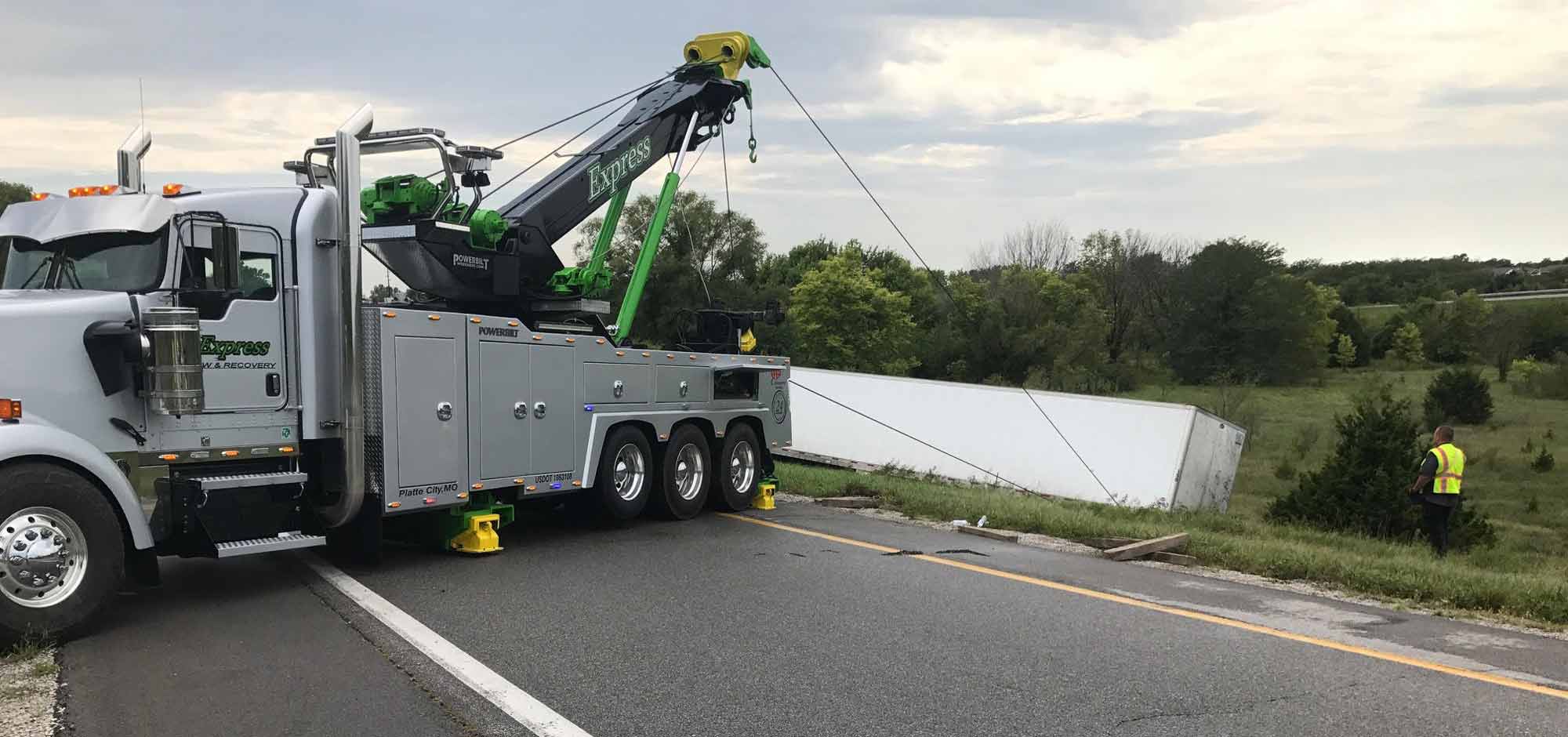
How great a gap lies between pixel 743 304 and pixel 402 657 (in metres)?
63.0

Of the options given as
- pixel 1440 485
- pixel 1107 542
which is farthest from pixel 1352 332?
pixel 1107 542

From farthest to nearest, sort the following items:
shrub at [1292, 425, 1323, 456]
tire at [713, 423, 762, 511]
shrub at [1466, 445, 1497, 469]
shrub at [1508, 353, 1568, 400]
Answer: shrub at [1508, 353, 1568, 400] < shrub at [1292, 425, 1323, 456] < shrub at [1466, 445, 1497, 469] < tire at [713, 423, 762, 511]

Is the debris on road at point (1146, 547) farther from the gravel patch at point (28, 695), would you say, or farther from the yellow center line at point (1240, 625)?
the gravel patch at point (28, 695)

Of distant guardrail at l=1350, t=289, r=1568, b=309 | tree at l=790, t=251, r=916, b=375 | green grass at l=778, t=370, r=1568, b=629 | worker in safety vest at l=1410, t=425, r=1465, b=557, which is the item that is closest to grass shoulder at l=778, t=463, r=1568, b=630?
green grass at l=778, t=370, r=1568, b=629

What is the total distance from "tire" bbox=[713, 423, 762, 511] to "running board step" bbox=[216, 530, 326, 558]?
17.5 ft

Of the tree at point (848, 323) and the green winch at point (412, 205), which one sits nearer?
the green winch at point (412, 205)

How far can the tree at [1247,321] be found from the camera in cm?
7044

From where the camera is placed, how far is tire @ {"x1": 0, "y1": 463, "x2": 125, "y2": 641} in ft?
20.7

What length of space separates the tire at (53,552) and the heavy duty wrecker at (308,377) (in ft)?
0.04

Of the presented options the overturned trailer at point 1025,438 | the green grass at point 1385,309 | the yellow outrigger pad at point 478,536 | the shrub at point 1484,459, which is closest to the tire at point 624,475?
the yellow outrigger pad at point 478,536

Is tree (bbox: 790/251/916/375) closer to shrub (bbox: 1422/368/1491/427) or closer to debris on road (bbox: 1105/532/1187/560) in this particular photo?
shrub (bbox: 1422/368/1491/427)

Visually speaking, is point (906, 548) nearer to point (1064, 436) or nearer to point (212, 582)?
point (212, 582)

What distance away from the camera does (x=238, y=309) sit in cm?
783

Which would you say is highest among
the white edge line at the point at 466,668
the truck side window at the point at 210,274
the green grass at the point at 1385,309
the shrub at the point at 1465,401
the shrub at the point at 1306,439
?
the green grass at the point at 1385,309
